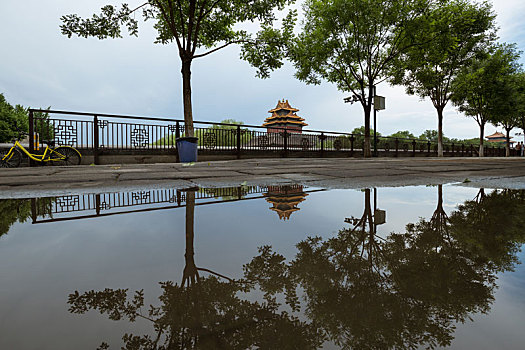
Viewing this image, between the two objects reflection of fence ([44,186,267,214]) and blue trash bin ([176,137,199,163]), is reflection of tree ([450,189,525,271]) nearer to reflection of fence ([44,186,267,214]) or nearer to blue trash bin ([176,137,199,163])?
reflection of fence ([44,186,267,214])

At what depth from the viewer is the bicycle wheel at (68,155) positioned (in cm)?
847

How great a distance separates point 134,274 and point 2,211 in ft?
4.13

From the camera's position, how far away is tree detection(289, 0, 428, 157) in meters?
14.2

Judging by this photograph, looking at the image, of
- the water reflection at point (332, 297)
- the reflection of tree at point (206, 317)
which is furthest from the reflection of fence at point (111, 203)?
the reflection of tree at point (206, 317)

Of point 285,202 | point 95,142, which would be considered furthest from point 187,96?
point 285,202

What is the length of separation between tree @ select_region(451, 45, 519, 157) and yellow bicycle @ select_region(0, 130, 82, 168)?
877 inches

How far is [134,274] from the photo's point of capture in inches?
25.7

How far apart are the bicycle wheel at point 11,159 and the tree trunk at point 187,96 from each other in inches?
198

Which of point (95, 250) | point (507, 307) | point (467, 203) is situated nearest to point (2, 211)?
point (95, 250)

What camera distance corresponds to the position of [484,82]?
2095cm

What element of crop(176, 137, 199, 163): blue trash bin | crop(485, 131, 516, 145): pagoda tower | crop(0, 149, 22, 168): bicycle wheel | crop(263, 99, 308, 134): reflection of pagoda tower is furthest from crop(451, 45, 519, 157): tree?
crop(485, 131, 516, 145): pagoda tower

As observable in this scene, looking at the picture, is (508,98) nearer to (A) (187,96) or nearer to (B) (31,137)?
(A) (187,96)

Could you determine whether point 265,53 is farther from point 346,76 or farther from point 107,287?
point 107,287

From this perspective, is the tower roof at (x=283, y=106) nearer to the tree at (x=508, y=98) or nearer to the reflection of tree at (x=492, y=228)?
the tree at (x=508, y=98)
